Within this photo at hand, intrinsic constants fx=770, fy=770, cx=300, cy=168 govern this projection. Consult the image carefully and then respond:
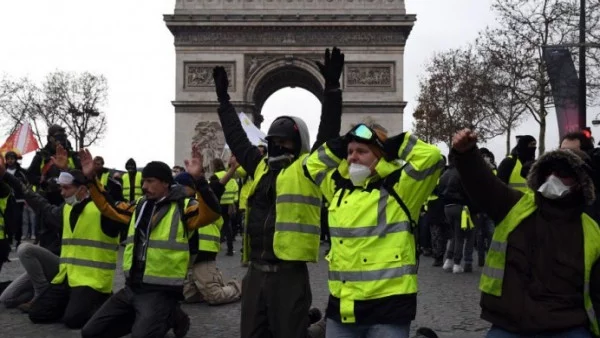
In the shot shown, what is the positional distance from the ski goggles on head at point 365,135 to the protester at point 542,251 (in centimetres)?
43

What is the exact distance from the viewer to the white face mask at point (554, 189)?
3.89 metres

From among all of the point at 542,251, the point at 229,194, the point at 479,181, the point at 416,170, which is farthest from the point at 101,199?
the point at 229,194

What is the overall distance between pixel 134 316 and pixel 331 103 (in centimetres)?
272

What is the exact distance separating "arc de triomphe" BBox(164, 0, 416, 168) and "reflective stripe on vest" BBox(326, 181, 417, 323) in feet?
110

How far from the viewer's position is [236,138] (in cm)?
559

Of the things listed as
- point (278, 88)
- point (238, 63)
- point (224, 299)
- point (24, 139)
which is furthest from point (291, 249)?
point (278, 88)

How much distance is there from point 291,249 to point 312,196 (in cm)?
40

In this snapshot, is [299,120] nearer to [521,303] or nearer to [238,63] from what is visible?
[521,303]

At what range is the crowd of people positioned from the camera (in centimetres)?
390

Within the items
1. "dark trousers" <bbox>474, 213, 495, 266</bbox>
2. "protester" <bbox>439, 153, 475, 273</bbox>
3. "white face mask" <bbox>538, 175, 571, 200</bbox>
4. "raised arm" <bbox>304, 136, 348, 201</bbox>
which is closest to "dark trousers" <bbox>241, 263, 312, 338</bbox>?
"raised arm" <bbox>304, 136, 348, 201</bbox>

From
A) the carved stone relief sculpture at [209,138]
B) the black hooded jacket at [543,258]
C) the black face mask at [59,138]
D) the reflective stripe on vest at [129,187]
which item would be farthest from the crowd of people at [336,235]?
the carved stone relief sculpture at [209,138]

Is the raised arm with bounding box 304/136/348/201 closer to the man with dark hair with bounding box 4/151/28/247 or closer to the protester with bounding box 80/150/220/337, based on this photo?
the protester with bounding box 80/150/220/337

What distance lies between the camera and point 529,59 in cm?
3341

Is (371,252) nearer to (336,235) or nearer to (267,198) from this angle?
(336,235)
